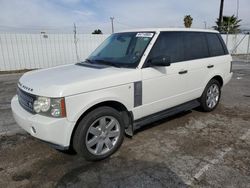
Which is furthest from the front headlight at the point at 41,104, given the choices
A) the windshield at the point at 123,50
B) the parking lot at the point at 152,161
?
the windshield at the point at 123,50

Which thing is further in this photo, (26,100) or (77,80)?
(26,100)

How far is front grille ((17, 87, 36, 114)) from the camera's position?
3.03 metres

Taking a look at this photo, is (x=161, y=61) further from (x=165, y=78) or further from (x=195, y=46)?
(x=195, y=46)

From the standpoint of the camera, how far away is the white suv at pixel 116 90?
288 centimetres

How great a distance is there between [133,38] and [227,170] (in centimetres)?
262

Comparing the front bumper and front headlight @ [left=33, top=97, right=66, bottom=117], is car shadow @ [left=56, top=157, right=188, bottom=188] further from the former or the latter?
front headlight @ [left=33, top=97, right=66, bottom=117]

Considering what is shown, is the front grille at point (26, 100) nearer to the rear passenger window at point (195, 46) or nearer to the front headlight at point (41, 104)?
the front headlight at point (41, 104)

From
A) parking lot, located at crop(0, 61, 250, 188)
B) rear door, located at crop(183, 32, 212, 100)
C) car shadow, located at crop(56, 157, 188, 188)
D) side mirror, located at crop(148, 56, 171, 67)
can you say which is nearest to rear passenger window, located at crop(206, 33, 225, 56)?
rear door, located at crop(183, 32, 212, 100)

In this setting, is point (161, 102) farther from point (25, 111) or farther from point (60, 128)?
point (25, 111)

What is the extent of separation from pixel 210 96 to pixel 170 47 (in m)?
1.89

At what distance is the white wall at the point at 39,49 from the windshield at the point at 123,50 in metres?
12.3

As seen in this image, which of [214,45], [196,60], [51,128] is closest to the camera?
[51,128]

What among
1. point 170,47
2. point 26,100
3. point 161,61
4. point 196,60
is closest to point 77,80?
point 26,100

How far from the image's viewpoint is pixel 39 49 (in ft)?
51.2
